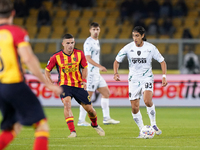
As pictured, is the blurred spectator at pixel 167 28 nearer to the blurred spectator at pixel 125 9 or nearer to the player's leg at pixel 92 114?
the blurred spectator at pixel 125 9

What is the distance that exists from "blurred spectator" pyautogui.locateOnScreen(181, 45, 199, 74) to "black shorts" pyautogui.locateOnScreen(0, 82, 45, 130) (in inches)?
447

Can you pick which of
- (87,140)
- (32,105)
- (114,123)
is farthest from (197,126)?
(32,105)

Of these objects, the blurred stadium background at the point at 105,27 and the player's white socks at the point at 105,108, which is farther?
the blurred stadium background at the point at 105,27

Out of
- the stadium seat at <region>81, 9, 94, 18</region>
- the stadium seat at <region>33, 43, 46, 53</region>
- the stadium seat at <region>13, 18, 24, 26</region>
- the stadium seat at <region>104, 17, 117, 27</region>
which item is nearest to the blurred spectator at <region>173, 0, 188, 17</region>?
the stadium seat at <region>104, 17, 117, 27</region>

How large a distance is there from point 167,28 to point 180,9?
2.14 meters

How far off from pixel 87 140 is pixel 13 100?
327 centimetres

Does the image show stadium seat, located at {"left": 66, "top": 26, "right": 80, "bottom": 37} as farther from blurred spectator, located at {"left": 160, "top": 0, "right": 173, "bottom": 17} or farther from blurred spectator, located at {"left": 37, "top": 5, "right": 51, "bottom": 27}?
blurred spectator, located at {"left": 160, "top": 0, "right": 173, "bottom": 17}

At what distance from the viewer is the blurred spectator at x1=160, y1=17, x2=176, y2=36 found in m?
19.0

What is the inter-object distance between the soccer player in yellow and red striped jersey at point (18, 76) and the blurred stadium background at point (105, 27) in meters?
10.9

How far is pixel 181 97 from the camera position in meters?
14.5

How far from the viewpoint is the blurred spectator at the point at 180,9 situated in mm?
20391

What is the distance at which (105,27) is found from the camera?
19.7m

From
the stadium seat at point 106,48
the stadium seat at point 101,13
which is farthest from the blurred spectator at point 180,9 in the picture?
the stadium seat at point 106,48

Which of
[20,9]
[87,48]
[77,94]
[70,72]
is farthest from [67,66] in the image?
[20,9]
